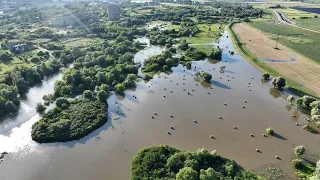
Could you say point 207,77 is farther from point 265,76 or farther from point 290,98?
point 290,98

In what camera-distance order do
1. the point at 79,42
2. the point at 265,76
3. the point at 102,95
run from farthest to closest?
the point at 79,42 < the point at 265,76 < the point at 102,95

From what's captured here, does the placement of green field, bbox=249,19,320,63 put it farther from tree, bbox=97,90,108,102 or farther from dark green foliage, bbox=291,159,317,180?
tree, bbox=97,90,108,102

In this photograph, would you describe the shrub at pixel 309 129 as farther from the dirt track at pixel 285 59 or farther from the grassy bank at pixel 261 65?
the dirt track at pixel 285 59

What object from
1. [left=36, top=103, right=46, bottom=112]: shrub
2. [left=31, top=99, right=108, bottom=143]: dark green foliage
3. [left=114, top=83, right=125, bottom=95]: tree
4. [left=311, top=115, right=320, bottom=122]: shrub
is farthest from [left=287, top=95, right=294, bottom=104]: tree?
[left=36, top=103, right=46, bottom=112]: shrub

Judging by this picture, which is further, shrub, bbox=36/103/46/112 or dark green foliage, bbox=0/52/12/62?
dark green foliage, bbox=0/52/12/62

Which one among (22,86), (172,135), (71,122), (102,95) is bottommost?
(172,135)

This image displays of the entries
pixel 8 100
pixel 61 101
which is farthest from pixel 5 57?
pixel 61 101

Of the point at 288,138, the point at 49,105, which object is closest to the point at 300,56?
the point at 288,138
